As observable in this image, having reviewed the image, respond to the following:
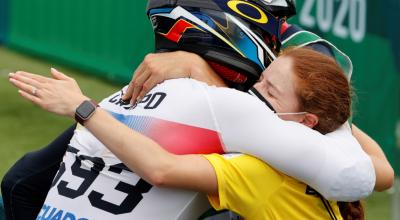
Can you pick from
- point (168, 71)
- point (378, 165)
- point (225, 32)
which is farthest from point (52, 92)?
point (378, 165)

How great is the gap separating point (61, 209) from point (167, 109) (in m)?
0.52

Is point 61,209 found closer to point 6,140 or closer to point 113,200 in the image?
point 113,200

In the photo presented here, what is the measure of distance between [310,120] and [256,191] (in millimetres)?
311

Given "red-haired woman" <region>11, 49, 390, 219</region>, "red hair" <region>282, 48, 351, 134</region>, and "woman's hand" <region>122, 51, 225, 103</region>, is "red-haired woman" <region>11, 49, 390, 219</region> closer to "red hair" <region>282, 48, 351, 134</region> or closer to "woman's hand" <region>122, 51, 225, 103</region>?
"red hair" <region>282, 48, 351, 134</region>

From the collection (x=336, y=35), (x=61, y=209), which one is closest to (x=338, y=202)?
(x=61, y=209)

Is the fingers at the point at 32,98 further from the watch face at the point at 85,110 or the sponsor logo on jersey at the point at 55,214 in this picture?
the sponsor logo on jersey at the point at 55,214

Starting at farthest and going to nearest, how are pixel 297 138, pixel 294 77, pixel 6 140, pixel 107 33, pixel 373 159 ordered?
pixel 107 33, pixel 6 140, pixel 373 159, pixel 294 77, pixel 297 138

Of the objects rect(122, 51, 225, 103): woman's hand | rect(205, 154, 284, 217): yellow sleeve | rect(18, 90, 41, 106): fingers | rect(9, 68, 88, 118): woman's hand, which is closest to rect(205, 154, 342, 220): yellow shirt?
rect(205, 154, 284, 217): yellow sleeve

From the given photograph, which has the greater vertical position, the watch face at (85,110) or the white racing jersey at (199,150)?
the watch face at (85,110)

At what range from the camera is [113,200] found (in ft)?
9.56

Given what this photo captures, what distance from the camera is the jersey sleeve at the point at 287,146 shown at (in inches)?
108

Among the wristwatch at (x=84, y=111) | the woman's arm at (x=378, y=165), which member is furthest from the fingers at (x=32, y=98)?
the woman's arm at (x=378, y=165)

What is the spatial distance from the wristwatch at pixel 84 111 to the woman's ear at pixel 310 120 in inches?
26.5

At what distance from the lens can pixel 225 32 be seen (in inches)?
121
